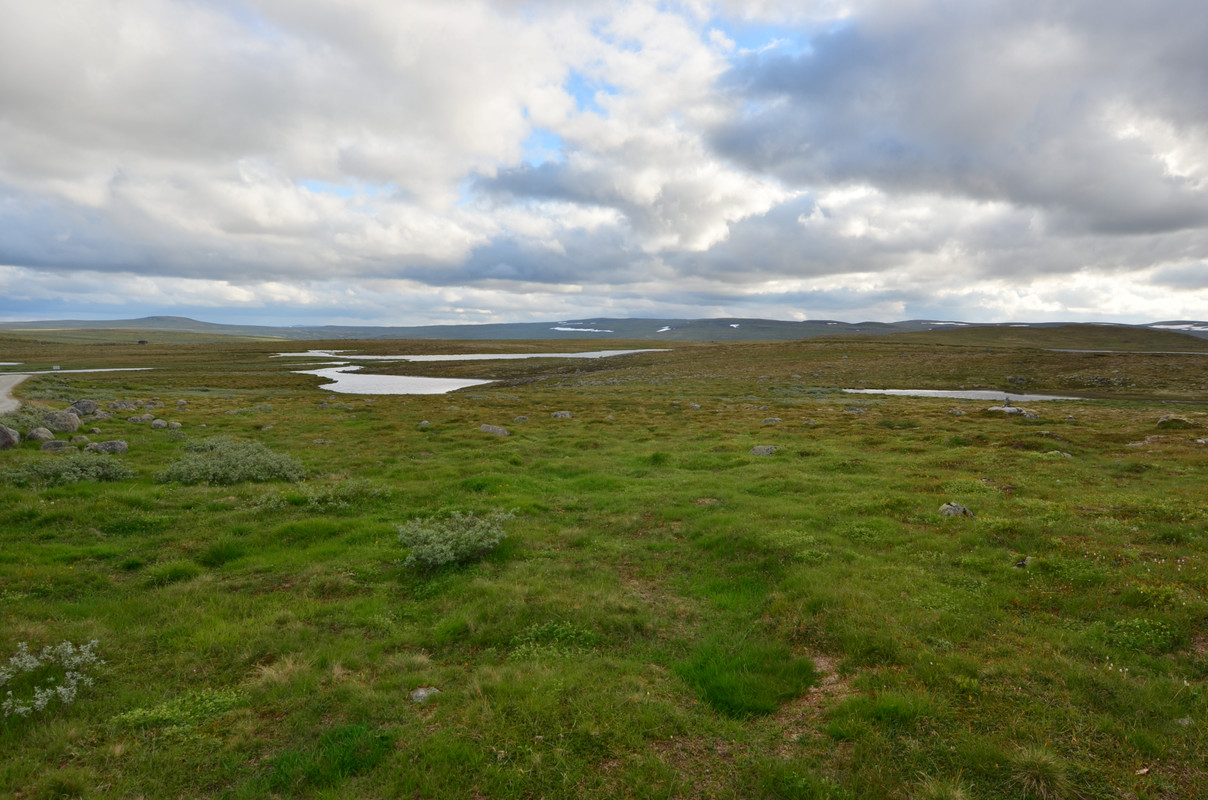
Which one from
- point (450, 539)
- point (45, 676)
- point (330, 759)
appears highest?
point (450, 539)

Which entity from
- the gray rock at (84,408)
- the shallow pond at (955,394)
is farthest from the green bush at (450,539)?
the shallow pond at (955,394)

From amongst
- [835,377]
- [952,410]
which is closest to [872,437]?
[952,410]

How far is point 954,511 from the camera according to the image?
53.3 feet

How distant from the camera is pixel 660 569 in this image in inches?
542

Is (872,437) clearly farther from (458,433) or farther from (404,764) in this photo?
(404,764)

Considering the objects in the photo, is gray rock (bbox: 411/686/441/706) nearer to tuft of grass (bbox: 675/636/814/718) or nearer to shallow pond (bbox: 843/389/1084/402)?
tuft of grass (bbox: 675/636/814/718)

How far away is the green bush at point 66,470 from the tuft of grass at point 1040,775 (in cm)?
2599

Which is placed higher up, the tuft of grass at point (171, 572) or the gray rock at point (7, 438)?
the gray rock at point (7, 438)

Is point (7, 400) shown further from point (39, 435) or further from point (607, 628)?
point (607, 628)

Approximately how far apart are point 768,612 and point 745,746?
Answer: 380 cm

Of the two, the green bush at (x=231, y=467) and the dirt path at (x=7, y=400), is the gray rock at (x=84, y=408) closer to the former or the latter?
the dirt path at (x=7, y=400)

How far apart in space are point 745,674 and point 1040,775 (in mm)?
3891

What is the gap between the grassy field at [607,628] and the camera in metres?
7.02

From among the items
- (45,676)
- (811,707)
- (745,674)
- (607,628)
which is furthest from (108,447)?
(811,707)
